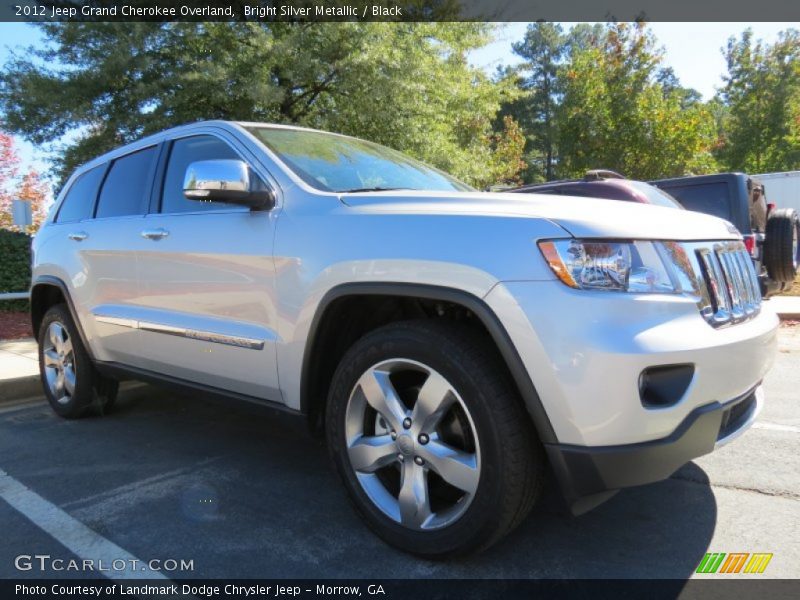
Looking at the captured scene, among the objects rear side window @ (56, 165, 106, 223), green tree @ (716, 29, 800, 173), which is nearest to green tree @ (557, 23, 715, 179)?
green tree @ (716, 29, 800, 173)

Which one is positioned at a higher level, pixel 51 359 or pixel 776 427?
pixel 51 359

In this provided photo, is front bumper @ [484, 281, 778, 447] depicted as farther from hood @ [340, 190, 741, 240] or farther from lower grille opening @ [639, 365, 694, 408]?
hood @ [340, 190, 741, 240]

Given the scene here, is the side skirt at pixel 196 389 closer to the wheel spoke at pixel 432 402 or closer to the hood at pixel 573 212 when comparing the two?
the wheel spoke at pixel 432 402

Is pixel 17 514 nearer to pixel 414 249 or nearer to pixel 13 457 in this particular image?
pixel 13 457

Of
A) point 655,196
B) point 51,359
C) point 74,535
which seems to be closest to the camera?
point 74,535

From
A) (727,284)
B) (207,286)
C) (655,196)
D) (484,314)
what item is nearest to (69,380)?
(207,286)

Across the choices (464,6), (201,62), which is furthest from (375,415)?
(464,6)

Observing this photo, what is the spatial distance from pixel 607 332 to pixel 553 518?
1174 mm

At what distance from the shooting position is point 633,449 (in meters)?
1.99

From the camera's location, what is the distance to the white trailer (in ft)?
51.2

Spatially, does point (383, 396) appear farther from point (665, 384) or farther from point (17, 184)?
point (17, 184)

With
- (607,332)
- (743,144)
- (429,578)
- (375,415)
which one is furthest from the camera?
(743,144)

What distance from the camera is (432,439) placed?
234cm

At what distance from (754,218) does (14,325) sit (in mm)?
9659
